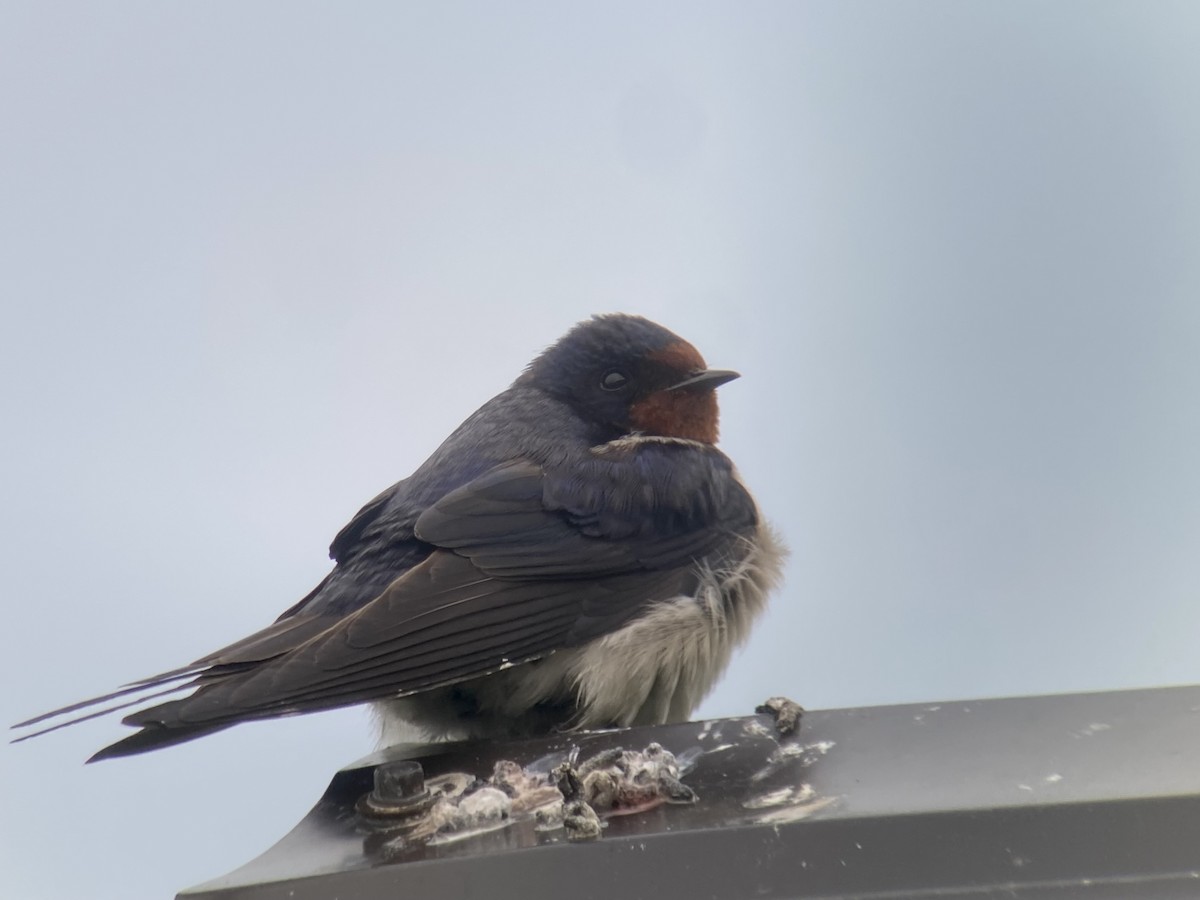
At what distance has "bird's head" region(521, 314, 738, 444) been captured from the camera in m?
2.79

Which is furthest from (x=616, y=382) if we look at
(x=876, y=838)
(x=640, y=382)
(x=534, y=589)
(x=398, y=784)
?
(x=876, y=838)

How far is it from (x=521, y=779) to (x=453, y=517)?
Answer: 0.83 meters

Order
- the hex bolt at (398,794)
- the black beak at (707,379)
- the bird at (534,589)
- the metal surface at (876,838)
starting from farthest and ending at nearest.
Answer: the black beak at (707,379) < the bird at (534,589) < the hex bolt at (398,794) < the metal surface at (876,838)

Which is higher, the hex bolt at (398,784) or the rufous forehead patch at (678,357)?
the rufous forehead patch at (678,357)

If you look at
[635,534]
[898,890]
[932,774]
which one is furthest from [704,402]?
[898,890]

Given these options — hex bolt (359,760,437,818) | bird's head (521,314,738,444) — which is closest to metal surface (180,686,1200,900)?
hex bolt (359,760,437,818)

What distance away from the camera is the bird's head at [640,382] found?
9.15 ft

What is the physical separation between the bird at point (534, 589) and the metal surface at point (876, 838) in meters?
0.52

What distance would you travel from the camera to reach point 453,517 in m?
2.36

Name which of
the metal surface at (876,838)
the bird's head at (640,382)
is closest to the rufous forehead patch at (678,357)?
the bird's head at (640,382)

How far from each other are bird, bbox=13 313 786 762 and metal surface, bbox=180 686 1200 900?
0.52 m

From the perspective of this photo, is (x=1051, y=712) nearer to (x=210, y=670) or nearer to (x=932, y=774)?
(x=932, y=774)

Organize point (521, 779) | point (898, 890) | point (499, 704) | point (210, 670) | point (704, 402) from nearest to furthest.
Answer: point (898, 890) → point (521, 779) → point (210, 670) → point (499, 704) → point (704, 402)

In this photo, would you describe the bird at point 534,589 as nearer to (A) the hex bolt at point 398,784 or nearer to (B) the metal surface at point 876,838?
(A) the hex bolt at point 398,784
